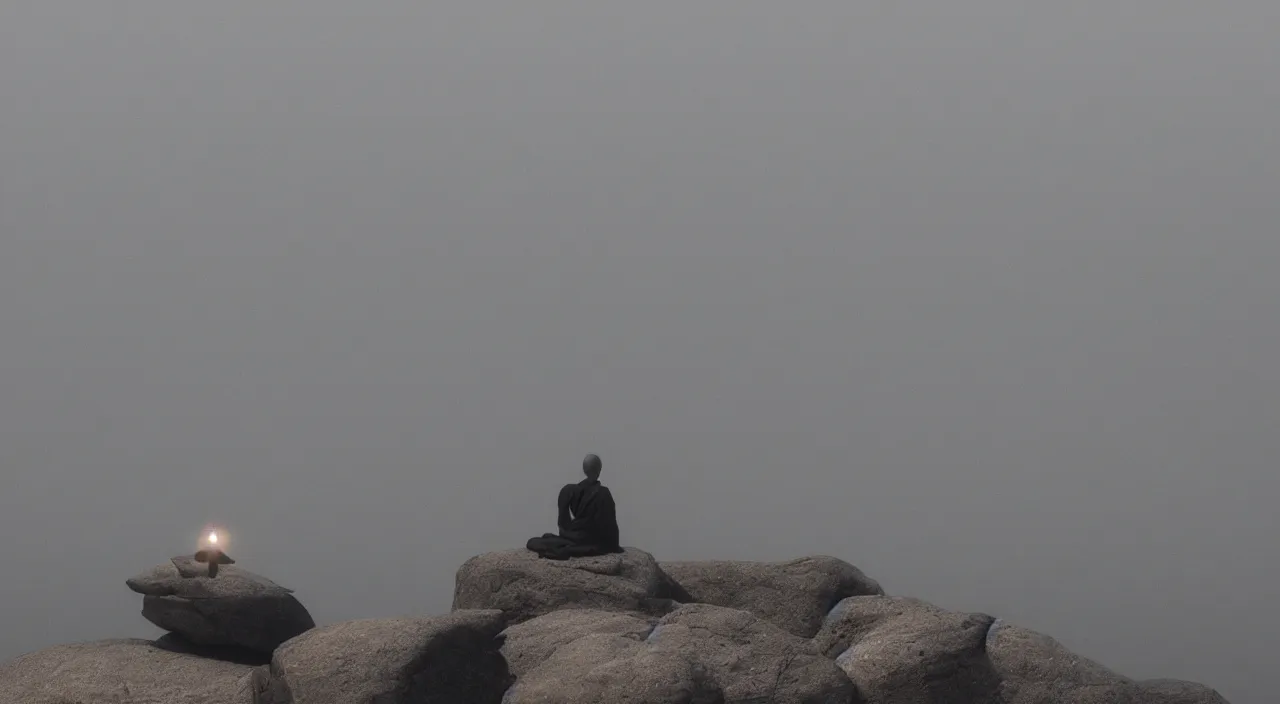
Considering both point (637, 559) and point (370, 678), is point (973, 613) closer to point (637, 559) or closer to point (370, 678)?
point (637, 559)

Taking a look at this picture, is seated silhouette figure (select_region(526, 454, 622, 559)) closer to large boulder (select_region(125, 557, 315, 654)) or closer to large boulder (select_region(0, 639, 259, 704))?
large boulder (select_region(125, 557, 315, 654))

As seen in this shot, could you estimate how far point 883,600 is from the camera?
64.8ft

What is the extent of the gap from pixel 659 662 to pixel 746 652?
1.75m

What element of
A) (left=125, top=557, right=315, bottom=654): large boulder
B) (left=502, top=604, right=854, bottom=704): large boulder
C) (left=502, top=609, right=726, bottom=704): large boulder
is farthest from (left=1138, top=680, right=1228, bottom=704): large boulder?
(left=125, top=557, right=315, bottom=654): large boulder

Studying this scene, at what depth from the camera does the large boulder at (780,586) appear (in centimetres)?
2072

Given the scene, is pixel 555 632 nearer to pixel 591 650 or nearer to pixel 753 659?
pixel 591 650

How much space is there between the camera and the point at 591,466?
861 inches

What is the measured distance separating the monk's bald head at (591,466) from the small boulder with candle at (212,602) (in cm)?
519

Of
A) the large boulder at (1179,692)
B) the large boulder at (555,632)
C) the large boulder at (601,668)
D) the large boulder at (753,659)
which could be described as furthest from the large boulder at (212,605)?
the large boulder at (1179,692)

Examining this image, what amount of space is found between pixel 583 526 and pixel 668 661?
5.27 m

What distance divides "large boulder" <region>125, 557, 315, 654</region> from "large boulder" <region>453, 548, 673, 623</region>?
2835 mm

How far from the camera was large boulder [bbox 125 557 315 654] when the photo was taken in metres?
19.2

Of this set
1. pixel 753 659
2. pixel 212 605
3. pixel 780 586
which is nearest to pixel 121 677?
pixel 212 605

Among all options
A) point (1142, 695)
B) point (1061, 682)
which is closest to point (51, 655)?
point (1061, 682)
